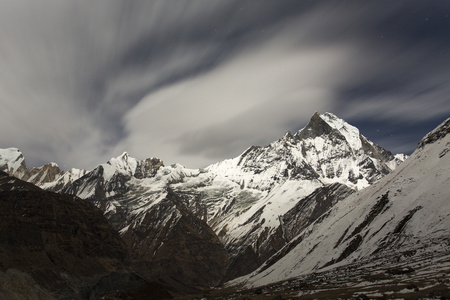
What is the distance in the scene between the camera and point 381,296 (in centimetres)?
5234

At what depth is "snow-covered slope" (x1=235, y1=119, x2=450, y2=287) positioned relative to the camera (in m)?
110

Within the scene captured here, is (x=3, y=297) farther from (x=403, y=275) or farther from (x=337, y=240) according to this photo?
(x=337, y=240)

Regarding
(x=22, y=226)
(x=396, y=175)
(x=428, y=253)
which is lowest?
(x=428, y=253)

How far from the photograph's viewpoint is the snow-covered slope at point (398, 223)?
10968cm

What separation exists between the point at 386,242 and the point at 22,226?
167 m

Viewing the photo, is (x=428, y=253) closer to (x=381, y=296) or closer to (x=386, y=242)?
(x=386, y=242)

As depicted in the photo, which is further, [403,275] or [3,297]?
[3,297]

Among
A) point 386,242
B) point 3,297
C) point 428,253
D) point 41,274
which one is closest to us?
point 3,297

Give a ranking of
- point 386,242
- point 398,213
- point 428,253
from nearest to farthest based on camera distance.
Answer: point 428,253 → point 386,242 → point 398,213

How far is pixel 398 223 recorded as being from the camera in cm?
13162

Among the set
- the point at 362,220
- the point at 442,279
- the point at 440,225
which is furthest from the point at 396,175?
the point at 442,279

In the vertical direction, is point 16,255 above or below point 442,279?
above

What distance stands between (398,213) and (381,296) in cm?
9571

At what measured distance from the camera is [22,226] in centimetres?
18888
